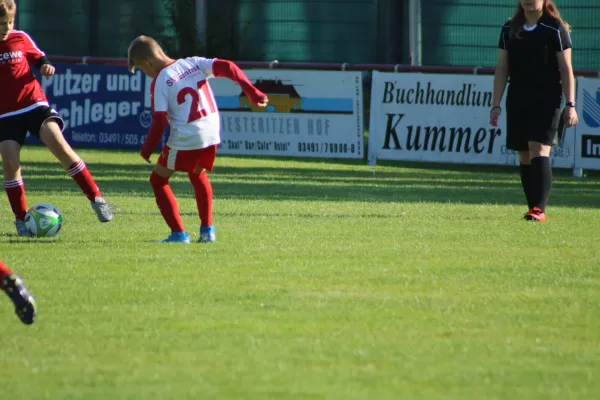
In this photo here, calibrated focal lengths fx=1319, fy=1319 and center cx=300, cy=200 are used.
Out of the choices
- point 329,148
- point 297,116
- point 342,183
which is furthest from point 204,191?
point 297,116

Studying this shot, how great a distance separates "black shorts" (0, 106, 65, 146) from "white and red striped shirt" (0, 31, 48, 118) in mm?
34

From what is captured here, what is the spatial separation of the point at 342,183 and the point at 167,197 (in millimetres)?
6281

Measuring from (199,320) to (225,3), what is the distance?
2034 cm

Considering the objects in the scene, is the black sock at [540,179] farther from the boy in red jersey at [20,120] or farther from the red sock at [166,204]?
the boy in red jersey at [20,120]

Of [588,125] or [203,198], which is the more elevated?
[203,198]

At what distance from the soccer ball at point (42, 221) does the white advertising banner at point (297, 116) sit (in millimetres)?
9485

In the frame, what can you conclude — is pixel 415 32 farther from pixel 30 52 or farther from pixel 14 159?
pixel 14 159

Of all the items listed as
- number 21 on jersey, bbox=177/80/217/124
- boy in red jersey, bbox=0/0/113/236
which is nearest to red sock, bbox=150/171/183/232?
number 21 on jersey, bbox=177/80/217/124

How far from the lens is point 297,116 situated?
18.7m

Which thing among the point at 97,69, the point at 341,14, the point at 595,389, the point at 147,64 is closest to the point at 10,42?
the point at 147,64

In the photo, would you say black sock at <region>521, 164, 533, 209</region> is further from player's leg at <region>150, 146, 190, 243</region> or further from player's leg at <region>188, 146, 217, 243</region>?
player's leg at <region>150, 146, 190, 243</region>

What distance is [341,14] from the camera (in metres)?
24.7

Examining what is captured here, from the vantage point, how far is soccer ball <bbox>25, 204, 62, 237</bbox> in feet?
30.3

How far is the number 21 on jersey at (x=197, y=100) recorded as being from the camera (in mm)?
8828
